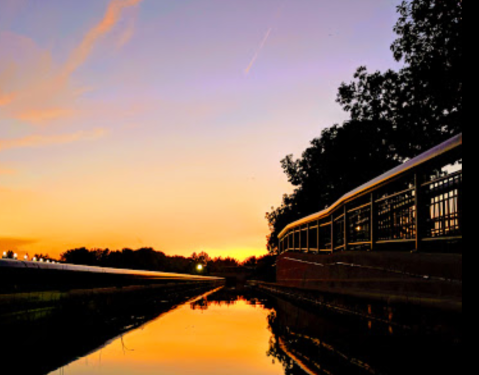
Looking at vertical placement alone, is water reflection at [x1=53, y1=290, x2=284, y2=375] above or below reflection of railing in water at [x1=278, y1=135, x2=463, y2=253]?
below

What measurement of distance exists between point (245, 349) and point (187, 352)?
2.09ft

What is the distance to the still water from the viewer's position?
4828 millimetres

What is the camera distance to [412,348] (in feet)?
18.4

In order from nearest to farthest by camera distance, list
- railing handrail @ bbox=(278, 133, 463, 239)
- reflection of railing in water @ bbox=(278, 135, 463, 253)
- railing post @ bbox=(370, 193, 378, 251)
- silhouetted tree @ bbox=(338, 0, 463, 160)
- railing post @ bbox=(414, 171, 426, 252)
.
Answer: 1. railing handrail @ bbox=(278, 133, 463, 239)
2. reflection of railing in water @ bbox=(278, 135, 463, 253)
3. railing post @ bbox=(414, 171, 426, 252)
4. railing post @ bbox=(370, 193, 378, 251)
5. silhouetted tree @ bbox=(338, 0, 463, 160)

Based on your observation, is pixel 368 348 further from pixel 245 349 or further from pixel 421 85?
pixel 421 85

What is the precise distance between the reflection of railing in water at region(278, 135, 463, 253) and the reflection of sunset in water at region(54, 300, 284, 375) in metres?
2.32

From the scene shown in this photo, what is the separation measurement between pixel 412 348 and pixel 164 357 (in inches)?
92.5

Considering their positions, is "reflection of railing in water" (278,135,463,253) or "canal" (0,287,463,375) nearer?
"canal" (0,287,463,375)

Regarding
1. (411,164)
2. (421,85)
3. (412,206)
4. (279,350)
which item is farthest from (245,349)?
(421,85)

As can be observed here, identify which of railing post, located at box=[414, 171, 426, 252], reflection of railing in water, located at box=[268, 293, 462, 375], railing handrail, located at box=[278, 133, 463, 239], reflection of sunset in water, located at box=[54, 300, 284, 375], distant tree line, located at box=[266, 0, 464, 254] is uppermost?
distant tree line, located at box=[266, 0, 464, 254]

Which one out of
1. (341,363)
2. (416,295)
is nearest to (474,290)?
(341,363)

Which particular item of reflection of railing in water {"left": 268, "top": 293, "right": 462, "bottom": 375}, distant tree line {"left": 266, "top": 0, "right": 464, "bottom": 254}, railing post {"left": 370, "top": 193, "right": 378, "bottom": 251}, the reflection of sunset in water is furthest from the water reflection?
distant tree line {"left": 266, "top": 0, "right": 464, "bottom": 254}

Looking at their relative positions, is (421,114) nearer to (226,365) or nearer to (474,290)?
(226,365)

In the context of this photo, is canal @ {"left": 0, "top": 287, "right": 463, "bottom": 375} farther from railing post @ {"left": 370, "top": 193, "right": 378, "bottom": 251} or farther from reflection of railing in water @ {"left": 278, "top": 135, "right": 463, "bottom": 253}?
railing post @ {"left": 370, "top": 193, "right": 378, "bottom": 251}
